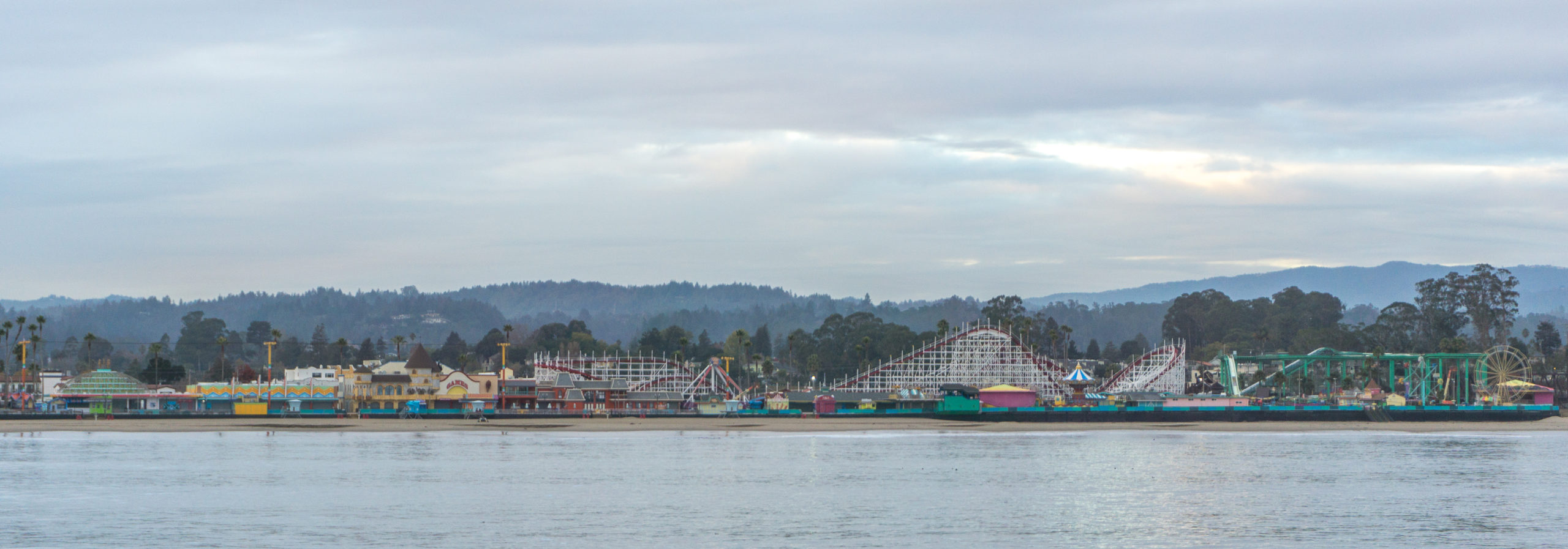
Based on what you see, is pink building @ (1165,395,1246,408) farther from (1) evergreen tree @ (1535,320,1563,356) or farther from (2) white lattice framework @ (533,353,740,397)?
(1) evergreen tree @ (1535,320,1563,356)

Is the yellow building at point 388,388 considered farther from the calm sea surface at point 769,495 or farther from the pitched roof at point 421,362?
the calm sea surface at point 769,495

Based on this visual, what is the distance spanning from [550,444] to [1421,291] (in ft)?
528

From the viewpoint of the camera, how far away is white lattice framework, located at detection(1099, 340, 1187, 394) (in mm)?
141750

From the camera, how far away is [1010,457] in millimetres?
76062

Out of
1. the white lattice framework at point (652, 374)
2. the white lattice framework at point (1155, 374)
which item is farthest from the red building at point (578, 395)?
the white lattice framework at point (1155, 374)

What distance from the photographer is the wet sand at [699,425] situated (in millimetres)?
101625

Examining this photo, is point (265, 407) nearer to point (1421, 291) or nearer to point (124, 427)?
point (124, 427)

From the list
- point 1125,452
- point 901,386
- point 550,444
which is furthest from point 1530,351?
point 550,444

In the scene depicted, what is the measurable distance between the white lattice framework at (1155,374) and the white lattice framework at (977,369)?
28.1ft

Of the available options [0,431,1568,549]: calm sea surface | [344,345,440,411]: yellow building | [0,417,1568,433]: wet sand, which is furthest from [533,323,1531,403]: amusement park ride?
[0,431,1568,549]: calm sea surface

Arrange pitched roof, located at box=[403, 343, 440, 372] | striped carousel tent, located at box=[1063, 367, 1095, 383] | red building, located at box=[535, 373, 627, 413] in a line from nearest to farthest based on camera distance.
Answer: red building, located at box=[535, 373, 627, 413] → pitched roof, located at box=[403, 343, 440, 372] → striped carousel tent, located at box=[1063, 367, 1095, 383]

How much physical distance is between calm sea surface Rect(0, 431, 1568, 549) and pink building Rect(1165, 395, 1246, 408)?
122 feet

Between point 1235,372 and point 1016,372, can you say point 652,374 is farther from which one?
point 1235,372

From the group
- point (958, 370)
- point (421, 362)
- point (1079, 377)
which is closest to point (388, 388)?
point (421, 362)
